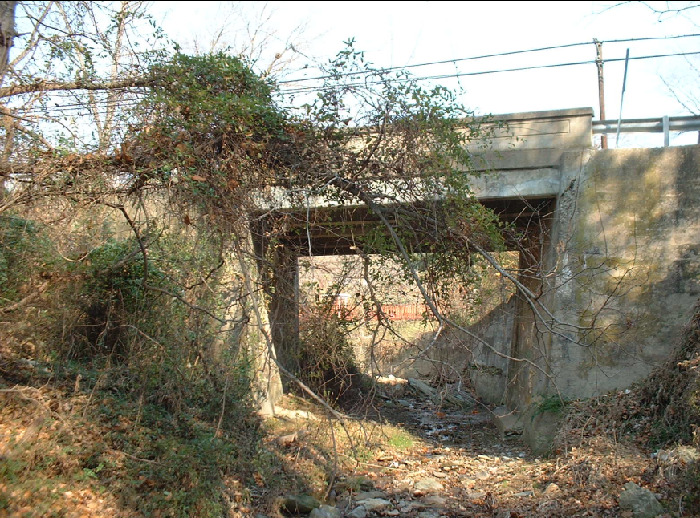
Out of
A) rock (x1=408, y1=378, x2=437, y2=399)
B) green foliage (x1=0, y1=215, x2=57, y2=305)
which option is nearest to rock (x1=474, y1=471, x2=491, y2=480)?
green foliage (x1=0, y1=215, x2=57, y2=305)

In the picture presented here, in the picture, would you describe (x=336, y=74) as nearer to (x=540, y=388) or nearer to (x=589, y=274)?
(x=589, y=274)

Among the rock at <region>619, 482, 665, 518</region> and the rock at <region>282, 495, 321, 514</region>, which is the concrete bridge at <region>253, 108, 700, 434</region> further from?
the rock at <region>619, 482, 665, 518</region>

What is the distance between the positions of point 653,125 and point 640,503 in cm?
641

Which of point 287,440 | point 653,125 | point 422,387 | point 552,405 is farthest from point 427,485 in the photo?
point 422,387

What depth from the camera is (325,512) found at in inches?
246

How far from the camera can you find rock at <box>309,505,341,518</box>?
6.19 meters

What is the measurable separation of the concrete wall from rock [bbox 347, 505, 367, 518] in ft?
11.1

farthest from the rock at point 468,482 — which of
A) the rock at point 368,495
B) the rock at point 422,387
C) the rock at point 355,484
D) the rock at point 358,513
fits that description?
the rock at point 422,387

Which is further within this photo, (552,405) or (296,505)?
(552,405)

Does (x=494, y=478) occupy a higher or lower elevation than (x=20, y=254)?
lower

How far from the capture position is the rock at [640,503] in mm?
5105

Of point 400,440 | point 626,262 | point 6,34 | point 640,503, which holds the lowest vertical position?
point 400,440

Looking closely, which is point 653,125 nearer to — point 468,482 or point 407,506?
point 468,482

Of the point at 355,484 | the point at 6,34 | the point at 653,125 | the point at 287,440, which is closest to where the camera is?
the point at 6,34
